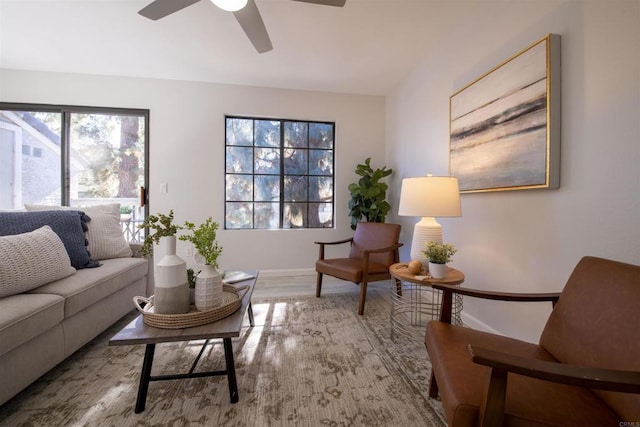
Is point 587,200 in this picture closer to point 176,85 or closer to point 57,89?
point 176,85

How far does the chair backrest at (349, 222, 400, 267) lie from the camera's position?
262 centimetres

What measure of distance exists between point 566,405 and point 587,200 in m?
1.05

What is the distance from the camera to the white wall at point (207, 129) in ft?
10.5

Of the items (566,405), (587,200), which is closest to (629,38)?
(587,200)

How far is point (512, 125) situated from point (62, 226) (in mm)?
3209

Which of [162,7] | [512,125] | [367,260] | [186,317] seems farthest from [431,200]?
[162,7]

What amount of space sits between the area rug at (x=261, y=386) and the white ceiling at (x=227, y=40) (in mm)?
2572

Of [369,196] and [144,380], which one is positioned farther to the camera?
[369,196]

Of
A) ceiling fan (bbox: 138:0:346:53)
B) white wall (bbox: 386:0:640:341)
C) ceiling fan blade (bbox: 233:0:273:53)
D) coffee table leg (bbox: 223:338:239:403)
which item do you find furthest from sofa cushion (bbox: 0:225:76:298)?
white wall (bbox: 386:0:640:341)

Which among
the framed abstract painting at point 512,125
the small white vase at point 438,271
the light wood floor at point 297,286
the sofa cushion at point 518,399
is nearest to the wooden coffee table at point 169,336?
the sofa cushion at point 518,399

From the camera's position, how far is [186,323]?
1230 millimetres

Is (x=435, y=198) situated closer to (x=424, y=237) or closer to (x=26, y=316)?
(x=424, y=237)

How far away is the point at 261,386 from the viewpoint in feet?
4.69

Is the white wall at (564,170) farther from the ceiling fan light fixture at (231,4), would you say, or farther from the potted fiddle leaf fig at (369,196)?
the ceiling fan light fixture at (231,4)
